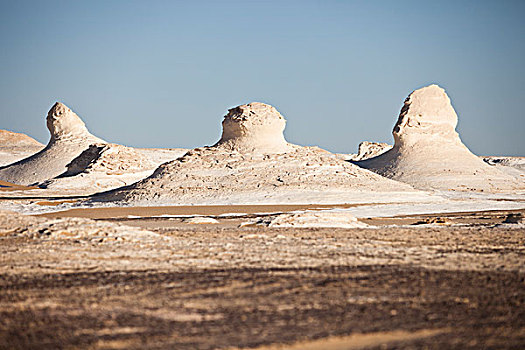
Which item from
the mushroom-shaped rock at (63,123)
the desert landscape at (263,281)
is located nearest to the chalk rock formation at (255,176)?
the desert landscape at (263,281)

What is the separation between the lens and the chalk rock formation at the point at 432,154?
39031mm

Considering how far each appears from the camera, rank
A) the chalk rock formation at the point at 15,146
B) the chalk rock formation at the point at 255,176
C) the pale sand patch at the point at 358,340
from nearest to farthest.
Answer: the pale sand patch at the point at 358,340 < the chalk rock formation at the point at 255,176 < the chalk rock formation at the point at 15,146

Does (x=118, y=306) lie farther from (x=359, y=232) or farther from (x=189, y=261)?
(x=359, y=232)

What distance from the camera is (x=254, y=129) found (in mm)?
30844

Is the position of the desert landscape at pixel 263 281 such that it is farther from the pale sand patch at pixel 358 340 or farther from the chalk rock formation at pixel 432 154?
the chalk rock formation at pixel 432 154

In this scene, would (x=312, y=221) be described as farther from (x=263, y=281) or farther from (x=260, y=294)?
(x=260, y=294)

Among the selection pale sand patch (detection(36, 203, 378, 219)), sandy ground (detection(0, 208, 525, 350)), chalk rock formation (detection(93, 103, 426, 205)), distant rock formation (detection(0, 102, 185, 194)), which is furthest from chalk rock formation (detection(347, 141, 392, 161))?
sandy ground (detection(0, 208, 525, 350))

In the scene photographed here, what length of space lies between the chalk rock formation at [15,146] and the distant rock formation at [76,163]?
1750 cm

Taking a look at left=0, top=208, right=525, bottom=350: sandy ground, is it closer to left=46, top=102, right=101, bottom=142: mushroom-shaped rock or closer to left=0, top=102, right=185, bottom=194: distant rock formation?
left=0, top=102, right=185, bottom=194: distant rock formation

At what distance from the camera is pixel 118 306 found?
19.6 feet

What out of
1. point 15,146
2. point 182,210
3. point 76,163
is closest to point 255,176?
point 182,210

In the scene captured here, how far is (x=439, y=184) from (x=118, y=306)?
3448cm

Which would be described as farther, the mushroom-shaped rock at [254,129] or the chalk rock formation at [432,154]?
the chalk rock formation at [432,154]

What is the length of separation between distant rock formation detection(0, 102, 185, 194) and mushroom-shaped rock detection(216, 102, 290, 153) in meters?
13.2
